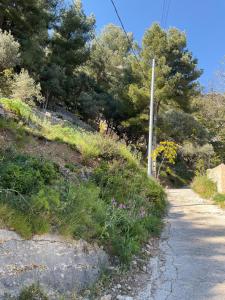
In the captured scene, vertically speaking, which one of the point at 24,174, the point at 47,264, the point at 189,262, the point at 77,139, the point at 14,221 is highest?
the point at 77,139

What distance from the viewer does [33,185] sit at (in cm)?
484

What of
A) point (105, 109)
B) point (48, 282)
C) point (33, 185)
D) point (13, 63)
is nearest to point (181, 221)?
point (33, 185)

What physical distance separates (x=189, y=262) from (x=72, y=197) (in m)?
2.15

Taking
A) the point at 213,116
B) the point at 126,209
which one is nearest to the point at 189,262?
the point at 126,209

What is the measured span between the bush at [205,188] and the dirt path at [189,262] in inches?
191

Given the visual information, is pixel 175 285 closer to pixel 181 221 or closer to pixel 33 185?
pixel 33 185

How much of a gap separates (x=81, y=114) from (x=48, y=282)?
19709mm

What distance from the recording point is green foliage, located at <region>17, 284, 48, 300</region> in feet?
11.0

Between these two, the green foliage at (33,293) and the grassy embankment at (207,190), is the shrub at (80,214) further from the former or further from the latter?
the grassy embankment at (207,190)

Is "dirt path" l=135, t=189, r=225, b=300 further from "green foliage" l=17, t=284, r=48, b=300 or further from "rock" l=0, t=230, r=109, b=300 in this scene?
"green foliage" l=17, t=284, r=48, b=300

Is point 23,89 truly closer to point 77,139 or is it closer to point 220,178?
point 77,139

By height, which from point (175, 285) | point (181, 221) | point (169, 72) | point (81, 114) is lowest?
point (175, 285)

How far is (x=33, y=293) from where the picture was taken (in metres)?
3.42

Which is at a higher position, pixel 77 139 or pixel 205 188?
pixel 77 139
